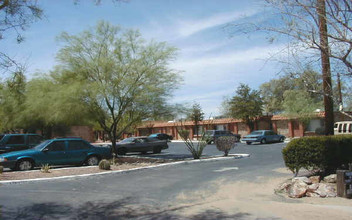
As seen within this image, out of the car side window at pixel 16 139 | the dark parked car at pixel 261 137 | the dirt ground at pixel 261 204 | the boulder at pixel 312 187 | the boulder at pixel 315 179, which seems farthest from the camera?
the dark parked car at pixel 261 137

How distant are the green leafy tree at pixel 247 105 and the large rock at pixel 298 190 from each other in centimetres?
3356

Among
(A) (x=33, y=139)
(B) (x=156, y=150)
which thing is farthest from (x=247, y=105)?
(A) (x=33, y=139)

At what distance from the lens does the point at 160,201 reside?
370 inches

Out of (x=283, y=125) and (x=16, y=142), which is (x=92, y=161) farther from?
(x=283, y=125)

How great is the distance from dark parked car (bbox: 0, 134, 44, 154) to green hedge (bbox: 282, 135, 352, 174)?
14571 mm

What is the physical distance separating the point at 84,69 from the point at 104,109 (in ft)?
7.83

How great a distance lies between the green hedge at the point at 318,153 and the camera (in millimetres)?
10492

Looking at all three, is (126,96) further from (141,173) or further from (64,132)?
(64,132)

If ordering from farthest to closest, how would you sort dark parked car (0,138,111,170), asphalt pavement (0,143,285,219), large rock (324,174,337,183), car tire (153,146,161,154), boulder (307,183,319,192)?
car tire (153,146,161,154), dark parked car (0,138,111,170), large rock (324,174,337,183), boulder (307,183,319,192), asphalt pavement (0,143,285,219)

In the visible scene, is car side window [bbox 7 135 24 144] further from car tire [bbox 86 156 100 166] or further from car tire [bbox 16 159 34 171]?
car tire [bbox 86 156 100 166]

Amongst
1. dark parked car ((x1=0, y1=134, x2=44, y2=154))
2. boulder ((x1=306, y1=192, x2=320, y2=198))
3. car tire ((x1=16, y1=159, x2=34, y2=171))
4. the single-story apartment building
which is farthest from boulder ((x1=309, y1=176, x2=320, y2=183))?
the single-story apartment building

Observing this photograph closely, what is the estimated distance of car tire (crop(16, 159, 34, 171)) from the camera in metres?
15.3

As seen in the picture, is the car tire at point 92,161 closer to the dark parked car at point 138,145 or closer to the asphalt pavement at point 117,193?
the asphalt pavement at point 117,193

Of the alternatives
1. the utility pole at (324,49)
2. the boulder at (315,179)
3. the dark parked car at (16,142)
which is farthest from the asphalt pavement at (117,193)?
the dark parked car at (16,142)
